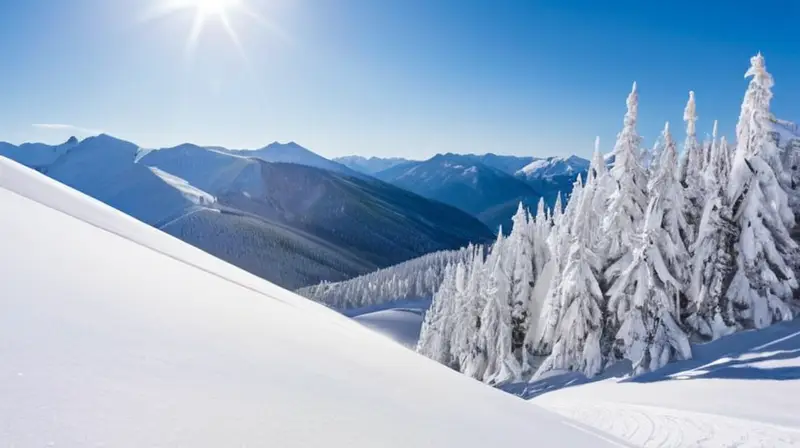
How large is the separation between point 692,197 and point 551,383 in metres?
12.1

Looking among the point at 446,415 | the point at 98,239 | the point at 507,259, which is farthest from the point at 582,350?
the point at 98,239

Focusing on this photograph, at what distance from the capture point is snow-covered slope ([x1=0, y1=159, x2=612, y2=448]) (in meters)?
2.49

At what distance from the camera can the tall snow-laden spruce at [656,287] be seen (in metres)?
18.8

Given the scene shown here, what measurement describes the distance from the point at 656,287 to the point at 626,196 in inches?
177

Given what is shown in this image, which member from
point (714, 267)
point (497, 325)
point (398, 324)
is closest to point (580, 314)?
point (714, 267)

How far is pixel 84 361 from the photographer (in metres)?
2.88

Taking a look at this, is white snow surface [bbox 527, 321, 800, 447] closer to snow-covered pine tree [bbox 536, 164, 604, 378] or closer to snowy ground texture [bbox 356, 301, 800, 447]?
snowy ground texture [bbox 356, 301, 800, 447]

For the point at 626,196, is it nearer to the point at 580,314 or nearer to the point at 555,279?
the point at 580,314

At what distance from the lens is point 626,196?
21.2 meters

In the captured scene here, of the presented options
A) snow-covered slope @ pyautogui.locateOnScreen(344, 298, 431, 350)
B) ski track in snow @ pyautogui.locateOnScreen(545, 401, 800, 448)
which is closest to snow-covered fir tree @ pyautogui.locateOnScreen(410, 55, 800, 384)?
ski track in snow @ pyautogui.locateOnScreen(545, 401, 800, 448)

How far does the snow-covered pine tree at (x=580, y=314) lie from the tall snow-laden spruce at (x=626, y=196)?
1.05 metres

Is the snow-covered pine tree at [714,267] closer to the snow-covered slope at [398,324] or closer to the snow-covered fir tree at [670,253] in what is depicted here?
the snow-covered fir tree at [670,253]

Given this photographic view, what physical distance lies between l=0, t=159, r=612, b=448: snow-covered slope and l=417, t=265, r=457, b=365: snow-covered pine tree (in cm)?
3284

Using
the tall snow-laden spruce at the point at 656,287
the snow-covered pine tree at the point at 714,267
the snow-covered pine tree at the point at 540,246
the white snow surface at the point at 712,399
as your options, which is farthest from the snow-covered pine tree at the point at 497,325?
the snow-covered pine tree at the point at 714,267
